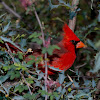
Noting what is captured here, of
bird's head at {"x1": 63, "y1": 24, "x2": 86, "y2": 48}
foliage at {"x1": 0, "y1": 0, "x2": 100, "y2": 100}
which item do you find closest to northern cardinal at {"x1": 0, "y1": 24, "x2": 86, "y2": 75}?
bird's head at {"x1": 63, "y1": 24, "x2": 86, "y2": 48}

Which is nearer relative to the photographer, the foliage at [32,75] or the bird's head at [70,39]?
the foliage at [32,75]

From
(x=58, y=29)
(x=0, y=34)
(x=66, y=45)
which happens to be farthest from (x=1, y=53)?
(x=58, y=29)

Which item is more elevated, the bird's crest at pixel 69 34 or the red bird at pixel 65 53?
the bird's crest at pixel 69 34

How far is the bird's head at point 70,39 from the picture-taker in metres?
2.07

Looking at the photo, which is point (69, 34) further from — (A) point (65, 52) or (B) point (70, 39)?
(A) point (65, 52)

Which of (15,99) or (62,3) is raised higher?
(62,3)

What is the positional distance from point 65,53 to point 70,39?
7.6 inches

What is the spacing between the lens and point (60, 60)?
2.12 metres

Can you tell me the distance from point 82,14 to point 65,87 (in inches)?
66.0

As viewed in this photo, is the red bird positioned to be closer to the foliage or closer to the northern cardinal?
the northern cardinal

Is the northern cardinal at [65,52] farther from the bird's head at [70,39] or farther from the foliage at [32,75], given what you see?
the foliage at [32,75]

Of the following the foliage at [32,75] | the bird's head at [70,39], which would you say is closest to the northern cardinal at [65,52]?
the bird's head at [70,39]

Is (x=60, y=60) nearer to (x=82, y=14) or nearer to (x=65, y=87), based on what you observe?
(x=65, y=87)

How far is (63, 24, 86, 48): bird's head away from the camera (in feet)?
6.79
